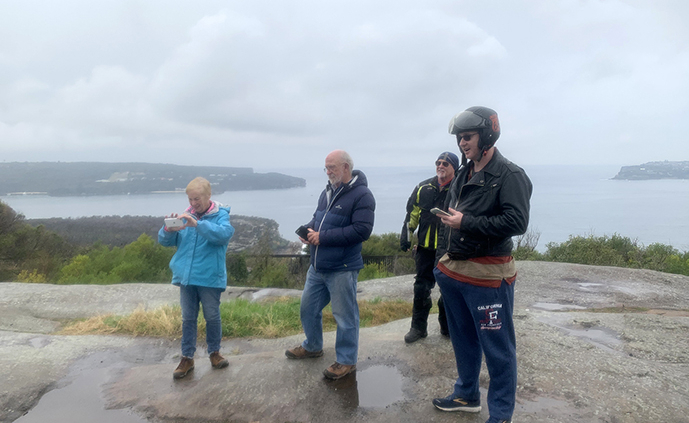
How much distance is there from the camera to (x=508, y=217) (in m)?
2.58

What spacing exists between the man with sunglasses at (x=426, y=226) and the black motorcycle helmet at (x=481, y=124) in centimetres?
157

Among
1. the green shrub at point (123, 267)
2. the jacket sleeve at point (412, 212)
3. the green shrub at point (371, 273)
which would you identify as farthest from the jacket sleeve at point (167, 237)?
the green shrub at point (371, 273)

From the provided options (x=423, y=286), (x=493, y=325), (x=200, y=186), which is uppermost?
(x=200, y=186)

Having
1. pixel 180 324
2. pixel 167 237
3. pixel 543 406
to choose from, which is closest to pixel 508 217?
pixel 543 406

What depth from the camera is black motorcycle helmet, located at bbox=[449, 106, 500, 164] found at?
9.02 feet

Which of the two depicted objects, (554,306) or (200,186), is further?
(554,306)

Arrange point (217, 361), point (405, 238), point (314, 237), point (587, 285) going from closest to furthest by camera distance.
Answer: point (314, 237)
point (217, 361)
point (405, 238)
point (587, 285)

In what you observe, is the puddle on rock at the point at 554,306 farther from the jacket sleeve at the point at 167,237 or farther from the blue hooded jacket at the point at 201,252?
the jacket sleeve at the point at 167,237

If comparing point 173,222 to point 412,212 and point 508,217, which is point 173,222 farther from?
point 508,217

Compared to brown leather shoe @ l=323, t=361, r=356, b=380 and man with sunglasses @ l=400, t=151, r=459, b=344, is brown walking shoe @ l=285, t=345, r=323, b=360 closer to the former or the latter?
brown leather shoe @ l=323, t=361, r=356, b=380

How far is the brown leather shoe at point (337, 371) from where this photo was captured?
3803 millimetres

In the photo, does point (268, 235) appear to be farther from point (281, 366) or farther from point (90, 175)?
point (90, 175)

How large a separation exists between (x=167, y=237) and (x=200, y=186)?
542 millimetres

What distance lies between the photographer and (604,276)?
1006 cm
